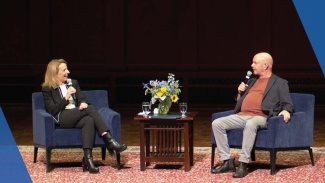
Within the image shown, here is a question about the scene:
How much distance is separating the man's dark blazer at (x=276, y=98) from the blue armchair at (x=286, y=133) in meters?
0.13

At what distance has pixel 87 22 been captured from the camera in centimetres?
1112

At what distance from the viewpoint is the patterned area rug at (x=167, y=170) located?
554 centimetres

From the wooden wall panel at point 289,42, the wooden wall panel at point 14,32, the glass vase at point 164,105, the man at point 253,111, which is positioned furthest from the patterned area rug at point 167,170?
the wooden wall panel at point 14,32

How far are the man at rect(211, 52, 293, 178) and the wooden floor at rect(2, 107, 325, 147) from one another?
1548 millimetres

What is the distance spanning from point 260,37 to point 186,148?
523 cm

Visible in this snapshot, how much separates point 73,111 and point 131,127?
3032mm

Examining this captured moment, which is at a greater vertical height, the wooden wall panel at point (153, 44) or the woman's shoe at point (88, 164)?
the wooden wall panel at point (153, 44)

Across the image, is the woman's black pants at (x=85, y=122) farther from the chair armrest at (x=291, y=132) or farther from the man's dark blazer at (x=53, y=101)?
the chair armrest at (x=291, y=132)

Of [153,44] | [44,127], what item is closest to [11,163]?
[44,127]

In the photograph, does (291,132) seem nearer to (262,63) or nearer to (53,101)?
(262,63)

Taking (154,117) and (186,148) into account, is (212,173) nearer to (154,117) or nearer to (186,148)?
(186,148)

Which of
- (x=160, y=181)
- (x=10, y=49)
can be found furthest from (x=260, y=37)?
(x=160, y=181)

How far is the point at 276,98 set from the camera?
5.88 metres

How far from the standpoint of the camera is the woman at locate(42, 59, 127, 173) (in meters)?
5.90
